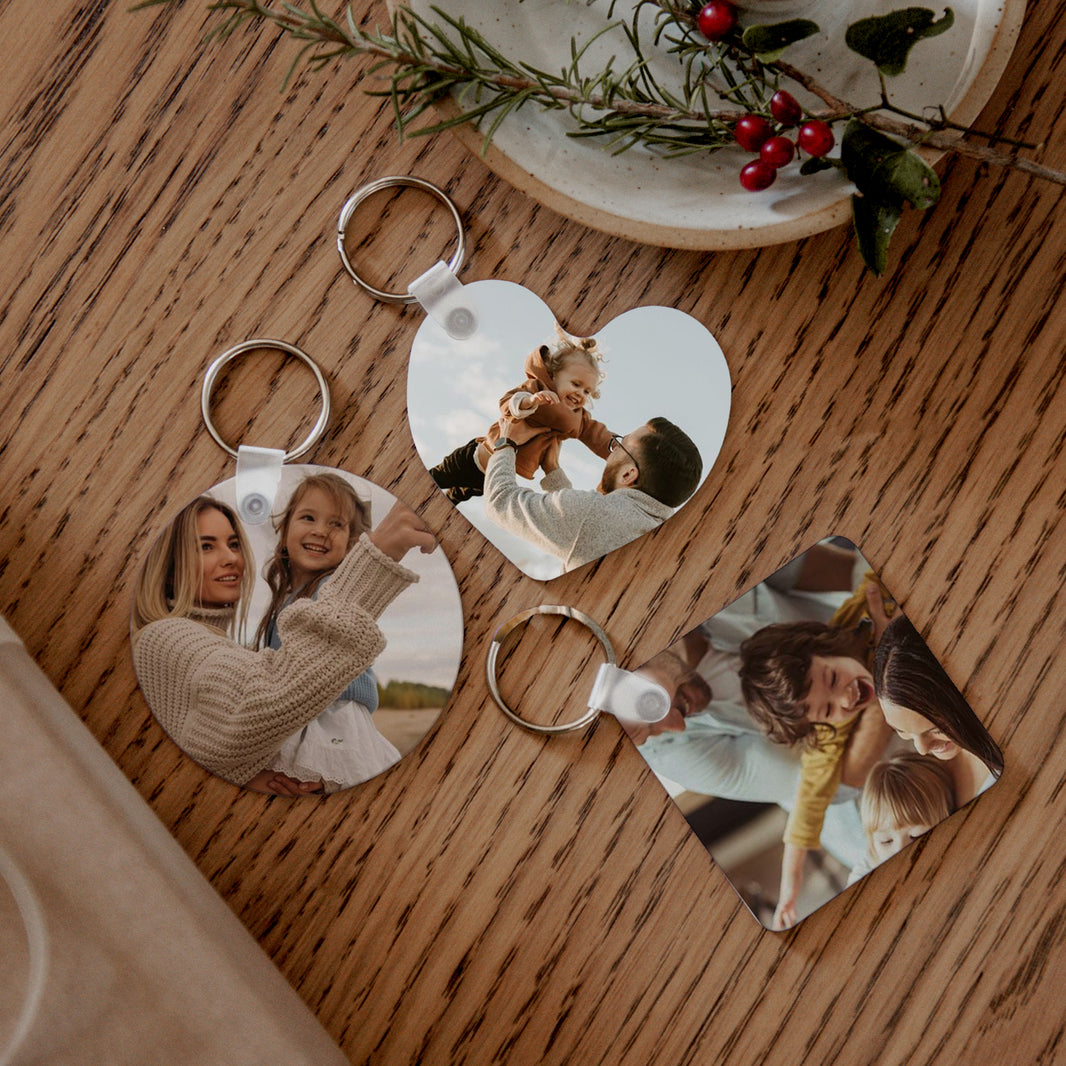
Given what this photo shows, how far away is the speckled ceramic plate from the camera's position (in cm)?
44

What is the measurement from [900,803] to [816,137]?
33cm

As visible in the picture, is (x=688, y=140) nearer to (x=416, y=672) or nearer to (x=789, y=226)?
(x=789, y=226)

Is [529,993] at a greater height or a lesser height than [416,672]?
lesser

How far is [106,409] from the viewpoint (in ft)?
1.72

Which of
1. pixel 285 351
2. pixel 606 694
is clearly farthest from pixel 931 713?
pixel 285 351

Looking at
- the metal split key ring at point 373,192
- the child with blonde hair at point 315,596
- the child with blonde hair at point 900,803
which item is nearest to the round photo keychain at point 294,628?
the child with blonde hair at point 315,596

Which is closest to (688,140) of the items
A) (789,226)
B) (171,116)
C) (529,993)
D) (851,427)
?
(789,226)

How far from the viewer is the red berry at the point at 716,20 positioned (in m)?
0.41

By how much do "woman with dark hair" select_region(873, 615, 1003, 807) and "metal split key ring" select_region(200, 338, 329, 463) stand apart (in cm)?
33

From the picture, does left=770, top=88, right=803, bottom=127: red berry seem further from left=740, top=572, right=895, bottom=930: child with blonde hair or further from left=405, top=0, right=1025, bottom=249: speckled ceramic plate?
left=740, top=572, right=895, bottom=930: child with blonde hair

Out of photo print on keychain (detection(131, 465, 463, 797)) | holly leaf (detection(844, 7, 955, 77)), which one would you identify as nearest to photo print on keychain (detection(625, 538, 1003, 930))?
photo print on keychain (detection(131, 465, 463, 797))

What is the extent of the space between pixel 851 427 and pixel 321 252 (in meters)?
0.31

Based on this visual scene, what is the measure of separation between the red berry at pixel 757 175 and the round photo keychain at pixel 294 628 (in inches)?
9.3

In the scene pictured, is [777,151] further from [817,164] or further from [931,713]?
[931,713]
